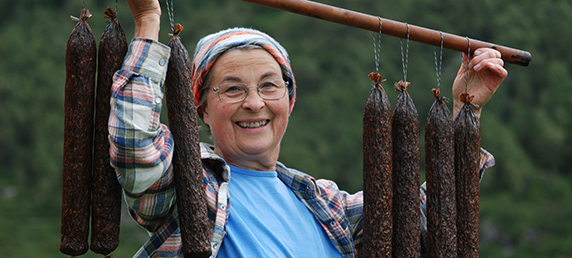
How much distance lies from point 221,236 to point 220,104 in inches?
26.2

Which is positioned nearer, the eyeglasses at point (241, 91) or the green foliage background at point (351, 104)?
the eyeglasses at point (241, 91)

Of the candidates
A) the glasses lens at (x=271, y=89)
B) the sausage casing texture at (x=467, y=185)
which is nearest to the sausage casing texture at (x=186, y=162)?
the glasses lens at (x=271, y=89)

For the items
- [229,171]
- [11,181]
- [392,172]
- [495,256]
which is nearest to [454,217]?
[392,172]

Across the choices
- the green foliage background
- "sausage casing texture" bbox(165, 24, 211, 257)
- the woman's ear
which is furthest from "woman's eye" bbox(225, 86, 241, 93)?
the green foliage background

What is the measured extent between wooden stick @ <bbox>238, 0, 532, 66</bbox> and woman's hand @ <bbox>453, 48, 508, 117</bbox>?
0.08 meters

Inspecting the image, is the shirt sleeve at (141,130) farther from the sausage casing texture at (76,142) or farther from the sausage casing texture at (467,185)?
the sausage casing texture at (467,185)

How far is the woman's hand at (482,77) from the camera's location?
3213mm

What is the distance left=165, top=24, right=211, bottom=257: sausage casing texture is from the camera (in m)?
2.44

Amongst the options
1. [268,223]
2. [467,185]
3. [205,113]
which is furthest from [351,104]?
[268,223]

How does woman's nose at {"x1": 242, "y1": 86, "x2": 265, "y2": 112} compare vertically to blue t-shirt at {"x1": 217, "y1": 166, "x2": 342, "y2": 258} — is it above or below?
above

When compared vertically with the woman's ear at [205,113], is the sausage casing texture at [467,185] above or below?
below

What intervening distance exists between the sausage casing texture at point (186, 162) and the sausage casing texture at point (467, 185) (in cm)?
139

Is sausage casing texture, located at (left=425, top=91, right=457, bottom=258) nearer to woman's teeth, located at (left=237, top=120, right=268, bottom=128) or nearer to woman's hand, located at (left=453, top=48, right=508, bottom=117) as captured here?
woman's hand, located at (left=453, top=48, right=508, bottom=117)

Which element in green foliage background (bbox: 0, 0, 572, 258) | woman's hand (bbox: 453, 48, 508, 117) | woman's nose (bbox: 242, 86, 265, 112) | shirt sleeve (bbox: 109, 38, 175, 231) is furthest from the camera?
green foliage background (bbox: 0, 0, 572, 258)
